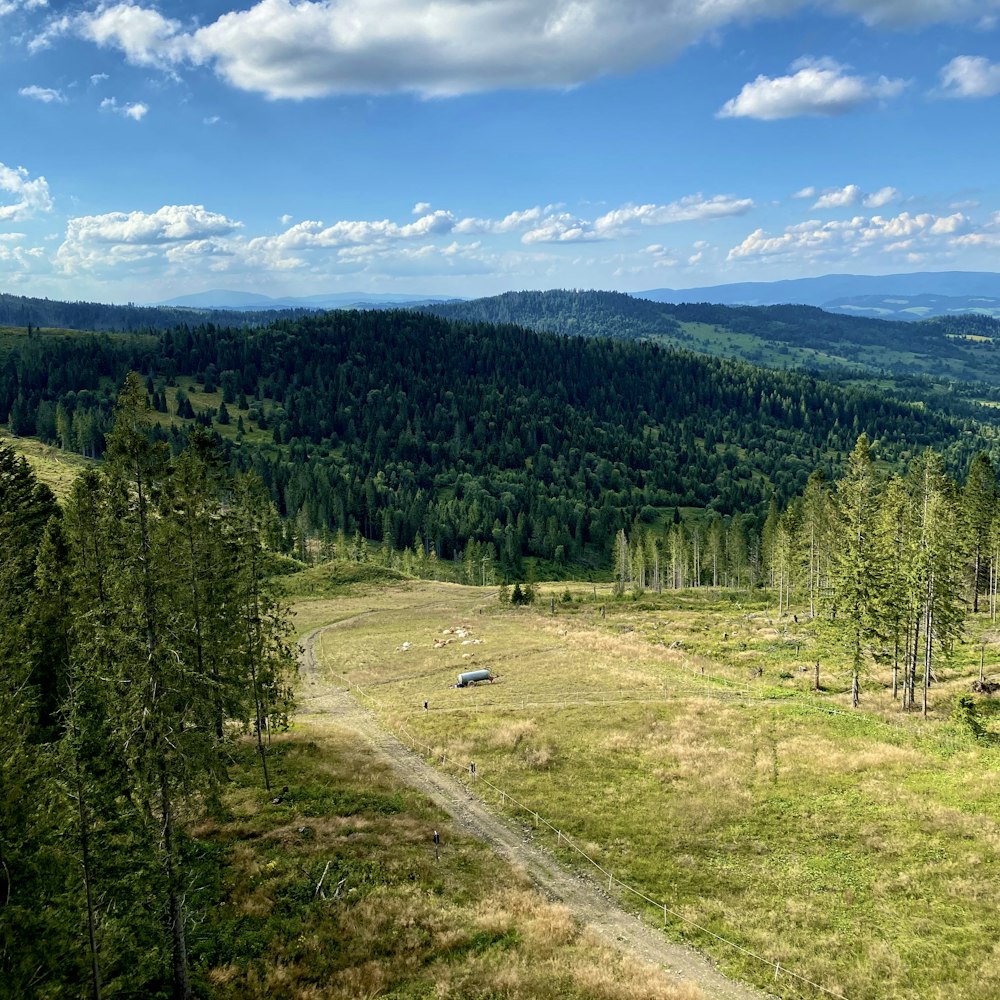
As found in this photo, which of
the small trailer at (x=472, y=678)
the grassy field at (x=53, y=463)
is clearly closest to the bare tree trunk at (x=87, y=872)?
the small trailer at (x=472, y=678)

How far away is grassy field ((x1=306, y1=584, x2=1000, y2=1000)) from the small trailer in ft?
4.64

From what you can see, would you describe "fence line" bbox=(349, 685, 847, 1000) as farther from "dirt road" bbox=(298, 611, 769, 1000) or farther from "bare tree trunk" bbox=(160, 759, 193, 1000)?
"bare tree trunk" bbox=(160, 759, 193, 1000)

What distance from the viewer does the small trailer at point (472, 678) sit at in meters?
65.9

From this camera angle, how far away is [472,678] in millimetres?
66375

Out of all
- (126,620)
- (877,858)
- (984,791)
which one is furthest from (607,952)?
(984,791)

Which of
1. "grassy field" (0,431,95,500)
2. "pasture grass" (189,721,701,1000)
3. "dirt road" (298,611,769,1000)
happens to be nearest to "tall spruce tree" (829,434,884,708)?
"dirt road" (298,611,769,1000)

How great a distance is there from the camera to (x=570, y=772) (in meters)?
43.0

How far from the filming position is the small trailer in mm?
65875

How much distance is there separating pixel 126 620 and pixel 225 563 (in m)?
16.2

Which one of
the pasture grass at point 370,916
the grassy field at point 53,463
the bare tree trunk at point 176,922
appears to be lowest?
the pasture grass at point 370,916

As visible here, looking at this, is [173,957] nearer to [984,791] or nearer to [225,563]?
[225,563]

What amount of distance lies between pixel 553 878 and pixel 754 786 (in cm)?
1630

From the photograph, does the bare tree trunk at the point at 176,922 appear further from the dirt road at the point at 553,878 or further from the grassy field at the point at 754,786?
the grassy field at the point at 754,786

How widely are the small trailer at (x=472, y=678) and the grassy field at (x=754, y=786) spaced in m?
1.41
